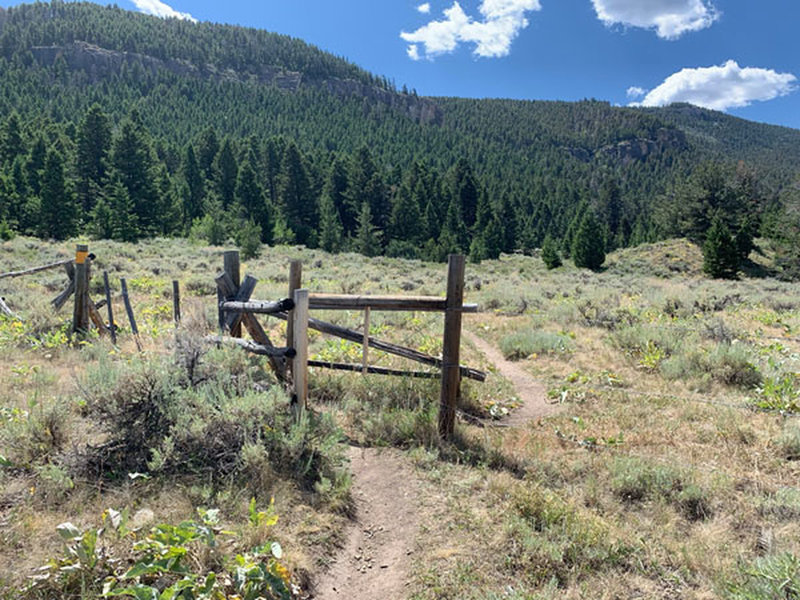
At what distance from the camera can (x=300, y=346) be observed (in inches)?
194

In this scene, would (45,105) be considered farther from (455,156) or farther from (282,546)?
(282,546)

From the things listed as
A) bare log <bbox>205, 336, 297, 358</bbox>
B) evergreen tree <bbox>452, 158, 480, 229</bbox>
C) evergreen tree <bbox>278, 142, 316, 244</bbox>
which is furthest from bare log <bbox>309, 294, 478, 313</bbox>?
evergreen tree <bbox>452, 158, 480, 229</bbox>

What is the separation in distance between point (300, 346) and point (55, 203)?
4451 centimetres

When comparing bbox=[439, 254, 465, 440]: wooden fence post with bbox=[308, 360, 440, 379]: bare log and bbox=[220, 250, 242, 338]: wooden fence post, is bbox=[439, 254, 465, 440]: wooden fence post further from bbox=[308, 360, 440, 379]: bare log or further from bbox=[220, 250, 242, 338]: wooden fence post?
bbox=[220, 250, 242, 338]: wooden fence post

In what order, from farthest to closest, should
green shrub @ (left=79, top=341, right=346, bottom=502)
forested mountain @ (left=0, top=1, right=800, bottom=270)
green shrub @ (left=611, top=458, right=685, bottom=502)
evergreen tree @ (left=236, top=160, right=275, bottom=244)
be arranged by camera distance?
1. evergreen tree @ (left=236, top=160, right=275, bottom=244)
2. forested mountain @ (left=0, top=1, right=800, bottom=270)
3. green shrub @ (left=611, top=458, right=685, bottom=502)
4. green shrub @ (left=79, top=341, right=346, bottom=502)

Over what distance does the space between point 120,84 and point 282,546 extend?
150 meters

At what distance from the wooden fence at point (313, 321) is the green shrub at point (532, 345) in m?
3.45

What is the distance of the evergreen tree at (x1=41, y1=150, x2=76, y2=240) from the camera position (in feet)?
125

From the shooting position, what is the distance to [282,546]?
3.28m

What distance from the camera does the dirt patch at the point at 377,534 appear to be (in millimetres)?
3166

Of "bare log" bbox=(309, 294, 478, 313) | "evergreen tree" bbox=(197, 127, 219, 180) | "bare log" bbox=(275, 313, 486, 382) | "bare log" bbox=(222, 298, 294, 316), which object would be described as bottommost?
"bare log" bbox=(275, 313, 486, 382)

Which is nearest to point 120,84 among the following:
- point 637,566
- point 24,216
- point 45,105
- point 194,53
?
point 45,105

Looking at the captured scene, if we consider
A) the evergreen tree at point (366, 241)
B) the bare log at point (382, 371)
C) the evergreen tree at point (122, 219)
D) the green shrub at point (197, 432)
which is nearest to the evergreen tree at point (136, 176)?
the evergreen tree at point (122, 219)

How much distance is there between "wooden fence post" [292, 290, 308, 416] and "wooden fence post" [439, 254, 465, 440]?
5.04ft
